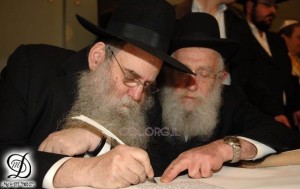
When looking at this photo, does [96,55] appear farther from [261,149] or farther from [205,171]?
[261,149]

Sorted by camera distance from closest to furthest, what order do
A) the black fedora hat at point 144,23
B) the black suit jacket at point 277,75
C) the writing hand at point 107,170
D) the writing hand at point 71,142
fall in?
the writing hand at point 107,170 → the writing hand at point 71,142 → the black fedora hat at point 144,23 → the black suit jacket at point 277,75

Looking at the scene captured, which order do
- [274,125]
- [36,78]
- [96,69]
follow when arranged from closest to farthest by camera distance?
[36,78] < [96,69] < [274,125]

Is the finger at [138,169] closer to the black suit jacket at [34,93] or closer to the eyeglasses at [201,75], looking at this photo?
the black suit jacket at [34,93]

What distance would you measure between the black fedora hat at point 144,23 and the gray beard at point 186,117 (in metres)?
0.48

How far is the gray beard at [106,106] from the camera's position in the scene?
1566 mm

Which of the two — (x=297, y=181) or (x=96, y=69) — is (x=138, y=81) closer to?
(x=96, y=69)

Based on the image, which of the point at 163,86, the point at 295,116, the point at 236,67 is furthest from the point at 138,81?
the point at 295,116

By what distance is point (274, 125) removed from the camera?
195 centimetres

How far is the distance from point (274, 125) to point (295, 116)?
175 centimetres

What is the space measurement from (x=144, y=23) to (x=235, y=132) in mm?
1012

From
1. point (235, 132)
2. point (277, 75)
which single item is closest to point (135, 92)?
point (235, 132)

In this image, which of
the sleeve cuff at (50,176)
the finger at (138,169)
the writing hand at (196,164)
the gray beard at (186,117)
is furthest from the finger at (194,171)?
the gray beard at (186,117)

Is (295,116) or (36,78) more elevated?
Result: (36,78)

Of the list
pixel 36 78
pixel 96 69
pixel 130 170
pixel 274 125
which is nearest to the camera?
pixel 130 170
